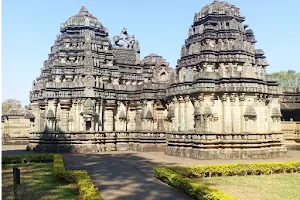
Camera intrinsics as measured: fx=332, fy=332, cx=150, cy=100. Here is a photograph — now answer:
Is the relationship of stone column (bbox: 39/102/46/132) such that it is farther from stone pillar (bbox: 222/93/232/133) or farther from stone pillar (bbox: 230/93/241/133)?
stone pillar (bbox: 230/93/241/133)

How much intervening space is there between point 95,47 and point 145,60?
644 cm

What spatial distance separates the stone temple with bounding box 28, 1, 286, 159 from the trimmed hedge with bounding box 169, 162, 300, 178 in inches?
250

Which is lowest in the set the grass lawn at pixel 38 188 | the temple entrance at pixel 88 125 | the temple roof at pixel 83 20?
the grass lawn at pixel 38 188

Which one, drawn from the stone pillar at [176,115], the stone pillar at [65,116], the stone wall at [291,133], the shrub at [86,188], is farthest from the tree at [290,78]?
the shrub at [86,188]

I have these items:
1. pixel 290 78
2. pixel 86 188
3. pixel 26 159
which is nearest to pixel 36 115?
pixel 26 159

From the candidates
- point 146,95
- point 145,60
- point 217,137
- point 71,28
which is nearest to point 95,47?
point 71,28

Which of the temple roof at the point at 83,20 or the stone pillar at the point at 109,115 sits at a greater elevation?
the temple roof at the point at 83,20

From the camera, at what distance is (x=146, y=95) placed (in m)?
31.0

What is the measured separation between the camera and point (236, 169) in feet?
50.7

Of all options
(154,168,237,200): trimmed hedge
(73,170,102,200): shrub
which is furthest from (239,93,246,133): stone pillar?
(73,170,102,200): shrub

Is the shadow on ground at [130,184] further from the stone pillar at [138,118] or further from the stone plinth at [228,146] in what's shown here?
the stone pillar at [138,118]

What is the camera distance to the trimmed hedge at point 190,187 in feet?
31.0

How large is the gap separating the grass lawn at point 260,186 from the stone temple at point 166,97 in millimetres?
7765

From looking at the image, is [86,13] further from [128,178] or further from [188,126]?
[128,178]
